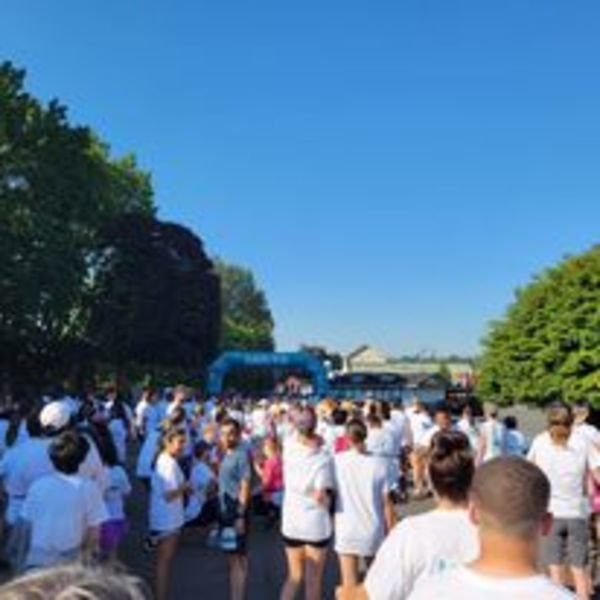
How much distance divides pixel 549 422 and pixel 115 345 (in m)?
50.8

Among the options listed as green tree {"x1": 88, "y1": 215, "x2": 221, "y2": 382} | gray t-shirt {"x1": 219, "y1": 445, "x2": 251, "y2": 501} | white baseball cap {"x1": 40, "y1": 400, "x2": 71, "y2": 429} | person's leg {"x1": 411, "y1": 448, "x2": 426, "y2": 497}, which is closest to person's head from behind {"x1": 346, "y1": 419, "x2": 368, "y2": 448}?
gray t-shirt {"x1": 219, "y1": 445, "x2": 251, "y2": 501}

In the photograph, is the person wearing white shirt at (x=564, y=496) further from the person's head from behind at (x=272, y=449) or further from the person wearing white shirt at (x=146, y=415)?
the person wearing white shirt at (x=146, y=415)

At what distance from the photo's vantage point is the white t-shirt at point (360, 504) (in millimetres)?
9328

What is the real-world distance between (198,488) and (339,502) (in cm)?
449

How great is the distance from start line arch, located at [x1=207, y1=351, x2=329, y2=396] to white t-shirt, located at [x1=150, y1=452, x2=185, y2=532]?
31.3 m

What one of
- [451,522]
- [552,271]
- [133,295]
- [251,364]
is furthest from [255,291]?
[451,522]

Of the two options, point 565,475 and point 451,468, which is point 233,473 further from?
point 451,468

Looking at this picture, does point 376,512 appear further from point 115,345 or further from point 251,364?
point 115,345

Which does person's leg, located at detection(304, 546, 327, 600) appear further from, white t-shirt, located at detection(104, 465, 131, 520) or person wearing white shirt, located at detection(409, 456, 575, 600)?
person wearing white shirt, located at detection(409, 456, 575, 600)

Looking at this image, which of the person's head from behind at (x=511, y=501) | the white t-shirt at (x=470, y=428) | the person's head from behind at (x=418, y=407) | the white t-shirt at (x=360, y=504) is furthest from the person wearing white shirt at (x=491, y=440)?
the person's head from behind at (x=511, y=501)

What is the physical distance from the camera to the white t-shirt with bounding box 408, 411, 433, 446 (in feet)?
65.4

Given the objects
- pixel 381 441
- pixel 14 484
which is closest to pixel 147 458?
pixel 381 441

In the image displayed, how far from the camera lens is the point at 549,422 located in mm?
10461

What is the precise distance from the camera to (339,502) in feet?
31.4
